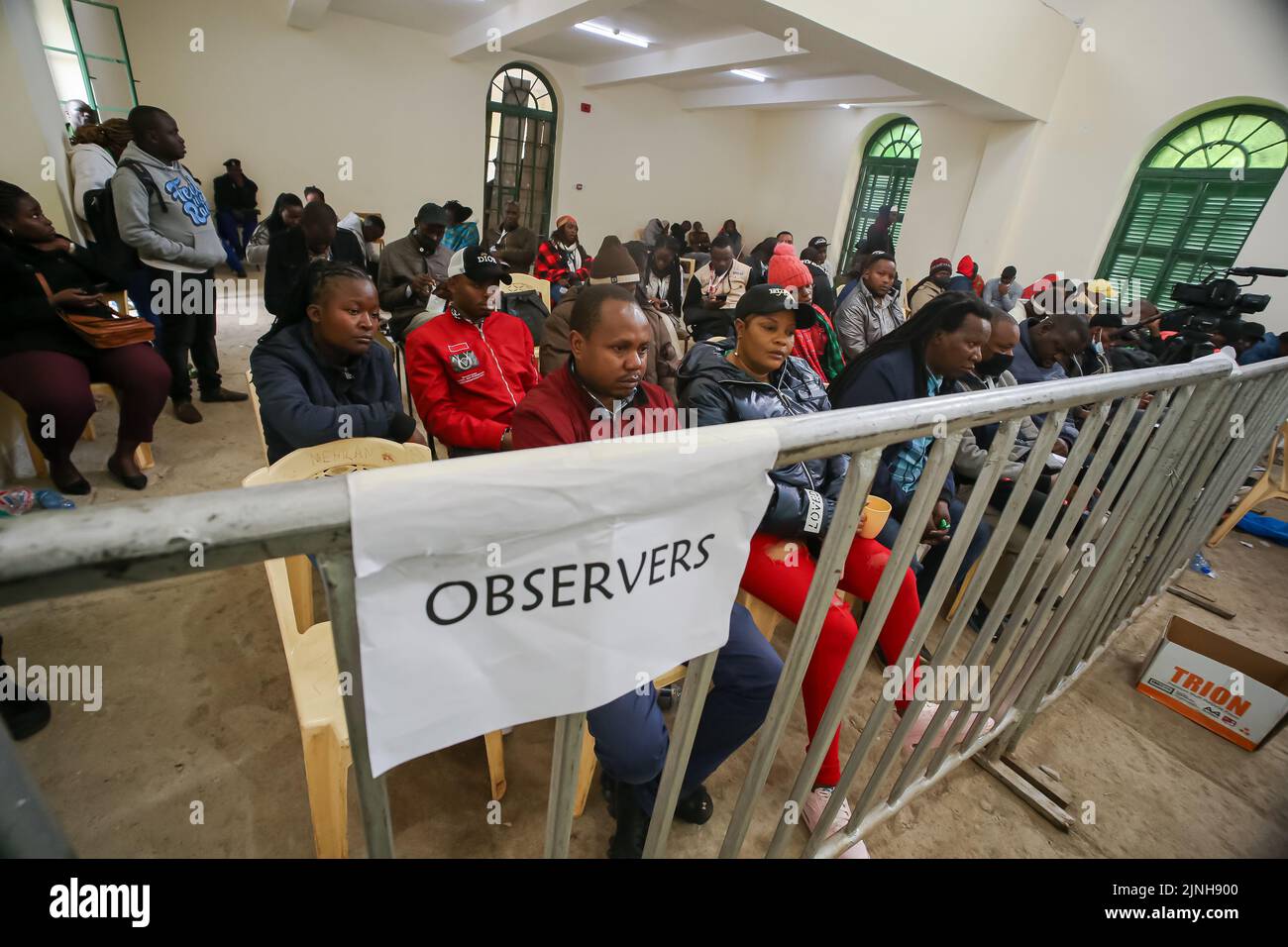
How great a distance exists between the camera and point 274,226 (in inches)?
200

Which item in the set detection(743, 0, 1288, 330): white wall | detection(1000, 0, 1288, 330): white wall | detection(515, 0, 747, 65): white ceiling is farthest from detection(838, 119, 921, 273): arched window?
detection(515, 0, 747, 65): white ceiling

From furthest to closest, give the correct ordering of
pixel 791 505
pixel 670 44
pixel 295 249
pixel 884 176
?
1. pixel 884 176
2. pixel 670 44
3. pixel 295 249
4. pixel 791 505

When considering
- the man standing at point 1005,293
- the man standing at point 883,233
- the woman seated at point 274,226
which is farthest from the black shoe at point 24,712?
the man standing at point 1005,293

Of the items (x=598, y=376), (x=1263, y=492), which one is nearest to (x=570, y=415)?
(x=598, y=376)

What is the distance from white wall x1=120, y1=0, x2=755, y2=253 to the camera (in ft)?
22.1

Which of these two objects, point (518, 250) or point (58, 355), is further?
point (518, 250)

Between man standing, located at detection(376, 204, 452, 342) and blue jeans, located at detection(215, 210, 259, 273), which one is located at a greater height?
man standing, located at detection(376, 204, 452, 342)

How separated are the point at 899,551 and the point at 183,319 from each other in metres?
3.78

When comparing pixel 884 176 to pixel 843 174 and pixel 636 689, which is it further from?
pixel 636 689

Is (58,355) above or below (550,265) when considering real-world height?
below

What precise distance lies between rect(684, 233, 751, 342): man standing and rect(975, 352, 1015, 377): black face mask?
1.83 m

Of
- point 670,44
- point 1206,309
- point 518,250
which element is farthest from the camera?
point 670,44

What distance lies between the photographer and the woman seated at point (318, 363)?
5.83 ft

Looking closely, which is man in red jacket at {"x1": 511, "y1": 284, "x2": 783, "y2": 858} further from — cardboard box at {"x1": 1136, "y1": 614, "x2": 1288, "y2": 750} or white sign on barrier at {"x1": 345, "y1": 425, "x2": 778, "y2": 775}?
cardboard box at {"x1": 1136, "y1": 614, "x2": 1288, "y2": 750}
